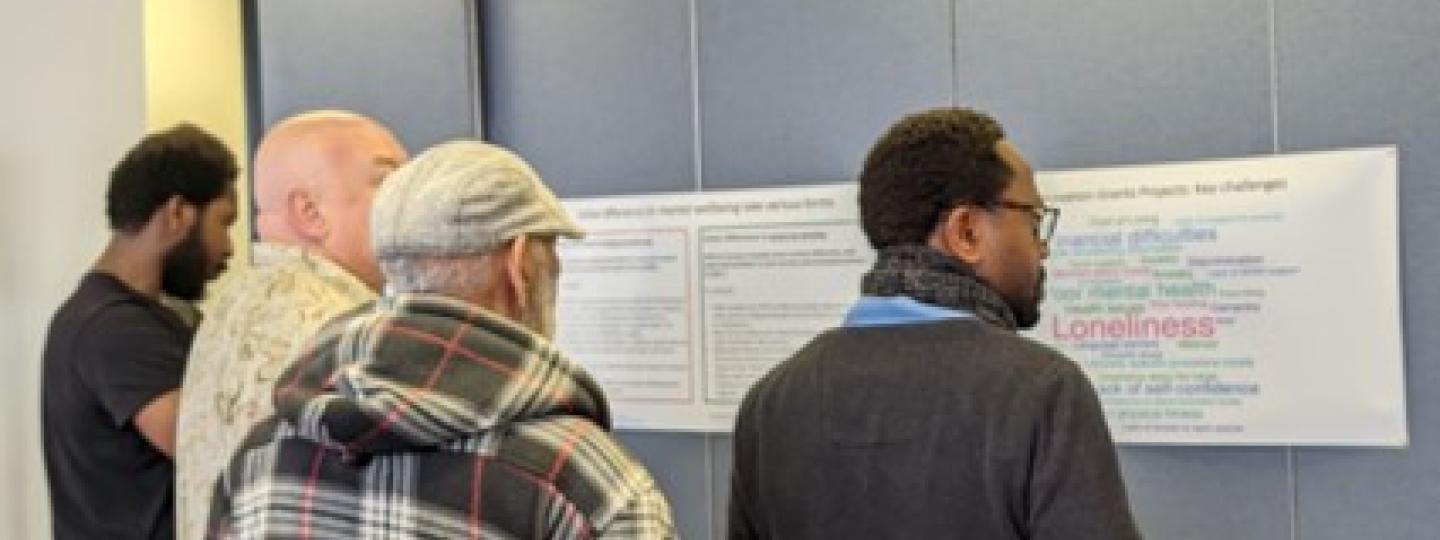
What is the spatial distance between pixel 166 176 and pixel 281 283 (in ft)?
2.86

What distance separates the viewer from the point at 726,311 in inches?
129

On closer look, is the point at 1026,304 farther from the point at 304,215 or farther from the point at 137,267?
the point at 137,267

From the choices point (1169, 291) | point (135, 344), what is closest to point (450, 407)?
point (135, 344)

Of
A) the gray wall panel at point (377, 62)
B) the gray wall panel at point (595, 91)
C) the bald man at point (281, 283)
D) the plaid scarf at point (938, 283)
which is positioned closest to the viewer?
the plaid scarf at point (938, 283)

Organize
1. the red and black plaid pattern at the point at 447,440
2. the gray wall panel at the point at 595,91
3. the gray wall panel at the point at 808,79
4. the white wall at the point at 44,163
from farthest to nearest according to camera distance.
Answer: the white wall at the point at 44,163, the gray wall panel at the point at 595,91, the gray wall panel at the point at 808,79, the red and black plaid pattern at the point at 447,440

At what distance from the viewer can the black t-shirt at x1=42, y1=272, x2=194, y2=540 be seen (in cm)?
259

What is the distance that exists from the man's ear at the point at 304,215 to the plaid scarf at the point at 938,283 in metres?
0.83

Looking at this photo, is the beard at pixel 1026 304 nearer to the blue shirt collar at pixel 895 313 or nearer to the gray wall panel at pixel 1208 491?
the blue shirt collar at pixel 895 313

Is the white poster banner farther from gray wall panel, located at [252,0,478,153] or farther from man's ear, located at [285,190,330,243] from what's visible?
man's ear, located at [285,190,330,243]

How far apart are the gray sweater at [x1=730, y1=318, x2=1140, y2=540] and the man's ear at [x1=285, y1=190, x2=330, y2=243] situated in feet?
2.26

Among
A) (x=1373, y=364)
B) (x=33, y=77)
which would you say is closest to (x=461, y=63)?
(x=33, y=77)

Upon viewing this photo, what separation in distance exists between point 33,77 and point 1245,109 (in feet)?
9.68

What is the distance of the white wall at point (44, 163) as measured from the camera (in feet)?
12.6

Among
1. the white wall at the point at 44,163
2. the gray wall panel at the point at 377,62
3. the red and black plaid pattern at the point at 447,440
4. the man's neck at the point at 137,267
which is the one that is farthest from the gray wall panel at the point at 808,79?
the red and black plaid pattern at the point at 447,440
